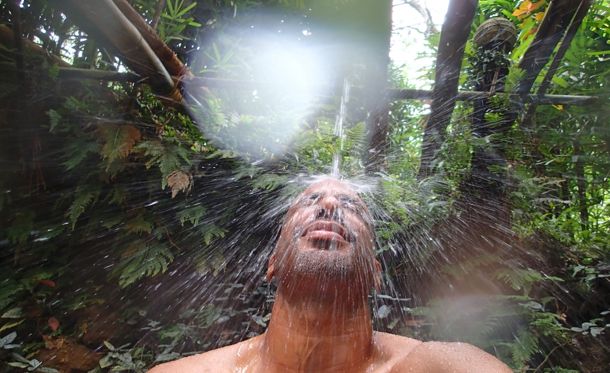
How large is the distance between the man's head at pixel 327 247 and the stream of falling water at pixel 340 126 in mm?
957

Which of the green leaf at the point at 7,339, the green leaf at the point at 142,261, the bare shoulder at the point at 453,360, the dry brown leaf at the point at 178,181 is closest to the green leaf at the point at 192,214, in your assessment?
the dry brown leaf at the point at 178,181

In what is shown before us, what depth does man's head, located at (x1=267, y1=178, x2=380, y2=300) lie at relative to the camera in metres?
2.02

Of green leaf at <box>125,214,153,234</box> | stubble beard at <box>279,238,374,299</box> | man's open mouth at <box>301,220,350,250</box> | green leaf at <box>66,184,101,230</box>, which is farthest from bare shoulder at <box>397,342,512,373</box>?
green leaf at <box>66,184,101,230</box>

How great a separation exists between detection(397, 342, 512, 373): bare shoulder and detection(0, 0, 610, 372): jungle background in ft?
4.74

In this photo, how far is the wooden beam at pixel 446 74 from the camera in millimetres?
2717

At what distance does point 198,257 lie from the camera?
3.42 meters

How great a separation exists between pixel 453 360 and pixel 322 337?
62cm

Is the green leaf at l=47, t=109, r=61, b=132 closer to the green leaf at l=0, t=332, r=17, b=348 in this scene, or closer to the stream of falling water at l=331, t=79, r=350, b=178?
the green leaf at l=0, t=332, r=17, b=348

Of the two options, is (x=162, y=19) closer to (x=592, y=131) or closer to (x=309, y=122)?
Result: (x=309, y=122)

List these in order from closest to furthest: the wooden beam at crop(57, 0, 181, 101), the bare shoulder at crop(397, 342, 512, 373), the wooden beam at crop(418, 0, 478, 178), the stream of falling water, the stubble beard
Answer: the bare shoulder at crop(397, 342, 512, 373) < the stubble beard < the wooden beam at crop(57, 0, 181, 101) < the wooden beam at crop(418, 0, 478, 178) < the stream of falling water

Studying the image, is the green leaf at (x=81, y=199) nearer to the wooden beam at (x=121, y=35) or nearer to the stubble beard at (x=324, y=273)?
the wooden beam at (x=121, y=35)

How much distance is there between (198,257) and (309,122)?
150 cm

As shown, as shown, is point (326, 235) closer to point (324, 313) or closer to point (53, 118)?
point (324, 313)

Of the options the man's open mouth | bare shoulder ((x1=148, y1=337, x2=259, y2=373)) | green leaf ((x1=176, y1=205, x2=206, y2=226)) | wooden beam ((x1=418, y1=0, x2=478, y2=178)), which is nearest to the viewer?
Result: the man's open mouth
